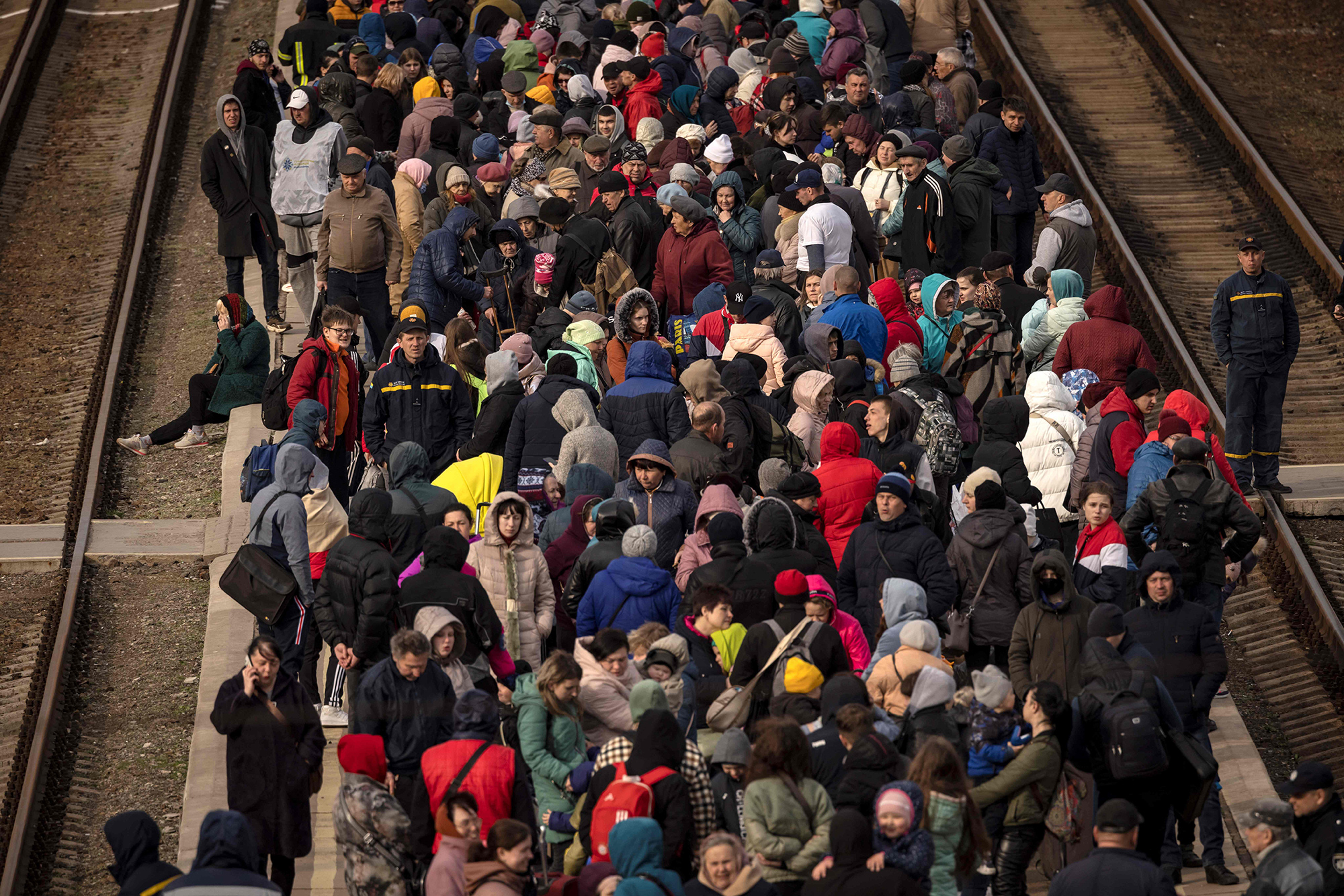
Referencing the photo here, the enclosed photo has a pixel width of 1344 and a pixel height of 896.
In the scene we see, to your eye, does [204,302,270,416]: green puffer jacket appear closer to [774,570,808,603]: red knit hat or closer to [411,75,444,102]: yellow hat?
[411,75,444,102]: yellow hat

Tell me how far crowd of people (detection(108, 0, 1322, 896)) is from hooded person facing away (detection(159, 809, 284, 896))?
0.06 ft

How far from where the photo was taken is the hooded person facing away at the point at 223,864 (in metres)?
6.64

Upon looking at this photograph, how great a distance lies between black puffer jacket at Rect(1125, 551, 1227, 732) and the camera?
883cm

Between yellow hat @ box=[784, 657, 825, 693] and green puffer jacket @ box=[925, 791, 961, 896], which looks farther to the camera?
yellow hat @ box=[784, 657, 825, 693]

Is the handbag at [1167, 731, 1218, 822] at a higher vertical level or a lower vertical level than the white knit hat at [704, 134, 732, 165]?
higher

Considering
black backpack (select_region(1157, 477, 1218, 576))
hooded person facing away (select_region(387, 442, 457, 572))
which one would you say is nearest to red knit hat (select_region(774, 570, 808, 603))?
hooded person facing away (select_region(387, 442, 457, 572))

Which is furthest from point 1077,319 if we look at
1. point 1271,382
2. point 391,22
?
point 391,22

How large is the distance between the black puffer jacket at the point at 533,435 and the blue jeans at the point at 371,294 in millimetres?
3100

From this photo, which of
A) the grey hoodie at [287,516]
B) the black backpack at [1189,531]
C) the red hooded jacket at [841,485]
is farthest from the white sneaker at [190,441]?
the black backpack at [1189,531]

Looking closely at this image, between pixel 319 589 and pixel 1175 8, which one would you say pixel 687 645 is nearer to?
pixel 319 589

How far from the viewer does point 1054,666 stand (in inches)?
343

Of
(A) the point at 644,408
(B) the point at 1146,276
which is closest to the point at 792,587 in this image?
(A) the point at 644,408

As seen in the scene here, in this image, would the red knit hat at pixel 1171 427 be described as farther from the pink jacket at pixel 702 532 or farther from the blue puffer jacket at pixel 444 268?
the blue puffer jacket at pixel 444 268

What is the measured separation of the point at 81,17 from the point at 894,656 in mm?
19626
